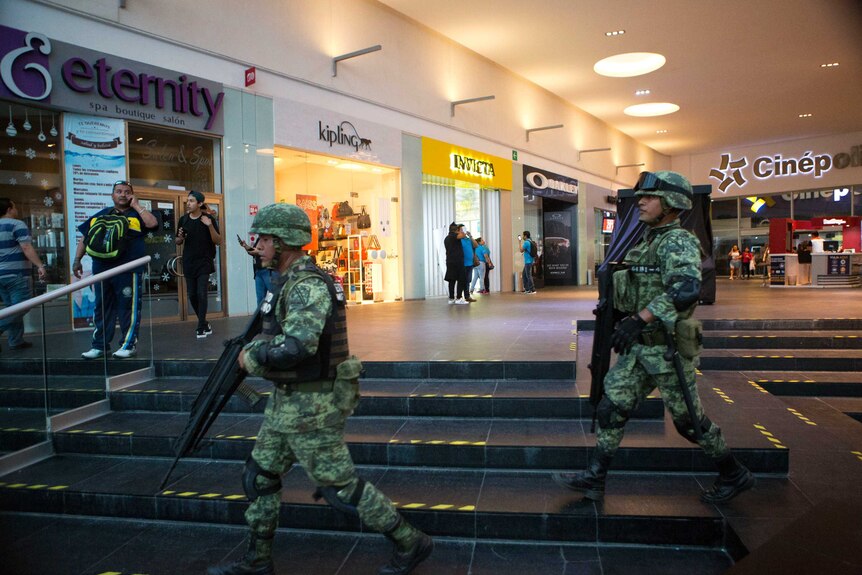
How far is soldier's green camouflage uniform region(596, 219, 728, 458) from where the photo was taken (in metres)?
2.86

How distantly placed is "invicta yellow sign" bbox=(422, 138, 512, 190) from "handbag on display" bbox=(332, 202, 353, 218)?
6.36 feet

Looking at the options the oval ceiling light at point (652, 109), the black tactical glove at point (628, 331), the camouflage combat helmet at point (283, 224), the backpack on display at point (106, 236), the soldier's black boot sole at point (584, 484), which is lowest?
the soldier's black boot sole at point (584, 484)

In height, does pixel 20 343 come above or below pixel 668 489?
above

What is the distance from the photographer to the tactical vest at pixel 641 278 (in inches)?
117

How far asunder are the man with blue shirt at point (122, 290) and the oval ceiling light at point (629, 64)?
1254 cm

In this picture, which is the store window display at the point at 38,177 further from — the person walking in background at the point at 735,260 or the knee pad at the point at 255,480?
the person walking in background at the point at 735,260

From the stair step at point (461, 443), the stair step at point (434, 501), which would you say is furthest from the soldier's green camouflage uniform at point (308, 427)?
the stair step at point (461, 443)

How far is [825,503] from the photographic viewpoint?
263cm

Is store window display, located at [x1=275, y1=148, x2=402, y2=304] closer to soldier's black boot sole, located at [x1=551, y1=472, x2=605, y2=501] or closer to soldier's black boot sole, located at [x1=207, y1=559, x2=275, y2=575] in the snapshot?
soldier's black boot sole, located at [x1=551, y1=472, x2=605, y2=501]

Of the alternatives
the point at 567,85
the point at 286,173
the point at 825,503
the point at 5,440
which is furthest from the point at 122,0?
the point at 567,85

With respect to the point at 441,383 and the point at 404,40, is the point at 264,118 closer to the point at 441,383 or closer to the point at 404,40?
the point at 404,40

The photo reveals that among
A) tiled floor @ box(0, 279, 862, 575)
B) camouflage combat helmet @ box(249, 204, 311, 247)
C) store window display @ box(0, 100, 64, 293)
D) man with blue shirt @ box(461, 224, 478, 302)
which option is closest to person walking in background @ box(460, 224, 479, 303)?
man with blue shirt @ box(461, 224, 478, 302)

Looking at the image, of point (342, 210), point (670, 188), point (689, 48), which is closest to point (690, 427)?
point (670, 188)

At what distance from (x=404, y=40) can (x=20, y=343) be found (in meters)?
10.4
